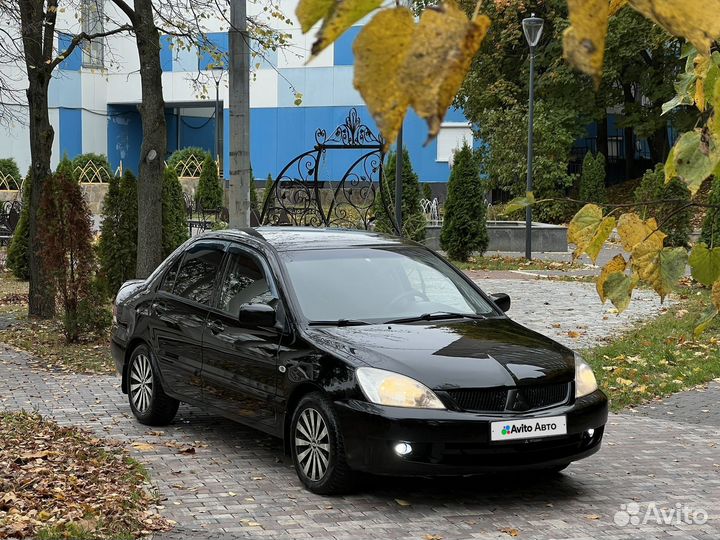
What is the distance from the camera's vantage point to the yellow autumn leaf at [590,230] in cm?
245

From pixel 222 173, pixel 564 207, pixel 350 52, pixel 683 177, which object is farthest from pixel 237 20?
pixel 222 173

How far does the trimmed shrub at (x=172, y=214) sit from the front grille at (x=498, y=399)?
1514cm

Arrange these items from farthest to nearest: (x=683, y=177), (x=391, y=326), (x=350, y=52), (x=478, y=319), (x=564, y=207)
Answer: (x=564, y=207) → (x=478, y=319) → (x=391, y=326) → (x=683, y=177) → (x=350, y=52)

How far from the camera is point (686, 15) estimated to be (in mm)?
1068

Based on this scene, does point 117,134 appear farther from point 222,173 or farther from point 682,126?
point 682,126

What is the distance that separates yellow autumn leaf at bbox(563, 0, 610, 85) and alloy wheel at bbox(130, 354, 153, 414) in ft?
26.2

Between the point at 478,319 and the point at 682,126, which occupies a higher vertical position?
the point at 682,126

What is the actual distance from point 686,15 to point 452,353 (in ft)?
18.4

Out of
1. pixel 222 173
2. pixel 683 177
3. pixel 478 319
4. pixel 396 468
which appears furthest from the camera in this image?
pixel 222 173

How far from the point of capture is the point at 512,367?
21.5 ft

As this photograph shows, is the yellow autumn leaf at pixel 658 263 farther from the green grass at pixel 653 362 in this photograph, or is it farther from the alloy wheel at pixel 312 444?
the green grass at pixel 653 362

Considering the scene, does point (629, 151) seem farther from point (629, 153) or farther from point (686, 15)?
point (686, 15)

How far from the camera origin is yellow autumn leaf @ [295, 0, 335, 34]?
3.54 ft

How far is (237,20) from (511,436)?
24.7 ft
